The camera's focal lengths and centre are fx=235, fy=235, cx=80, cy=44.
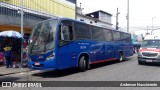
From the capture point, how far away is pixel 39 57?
12062mm

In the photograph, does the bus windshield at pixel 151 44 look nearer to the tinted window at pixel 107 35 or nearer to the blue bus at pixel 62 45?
the tinted window at pixel 107 35

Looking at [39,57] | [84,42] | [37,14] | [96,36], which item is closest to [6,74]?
[39,57]

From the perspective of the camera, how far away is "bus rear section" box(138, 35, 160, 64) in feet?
55.8

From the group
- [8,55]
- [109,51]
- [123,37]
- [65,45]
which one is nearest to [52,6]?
[123,37]

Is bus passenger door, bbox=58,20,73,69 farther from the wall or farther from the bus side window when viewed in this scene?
the wall

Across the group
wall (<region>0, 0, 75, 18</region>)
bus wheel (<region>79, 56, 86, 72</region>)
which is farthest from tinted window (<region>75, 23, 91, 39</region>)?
wall (<region>0, 0, 75, 18</region>)

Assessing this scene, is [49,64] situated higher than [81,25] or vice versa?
[81,25]

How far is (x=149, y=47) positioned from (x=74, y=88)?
1037cm

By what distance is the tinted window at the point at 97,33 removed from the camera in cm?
1593

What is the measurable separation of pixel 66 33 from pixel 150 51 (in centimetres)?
757

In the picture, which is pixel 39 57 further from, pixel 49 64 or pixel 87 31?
pixel 87 31

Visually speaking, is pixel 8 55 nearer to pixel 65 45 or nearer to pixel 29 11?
pixel 65 45

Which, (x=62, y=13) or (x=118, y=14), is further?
(x=118, y=14)

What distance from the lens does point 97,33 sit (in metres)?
16.6
